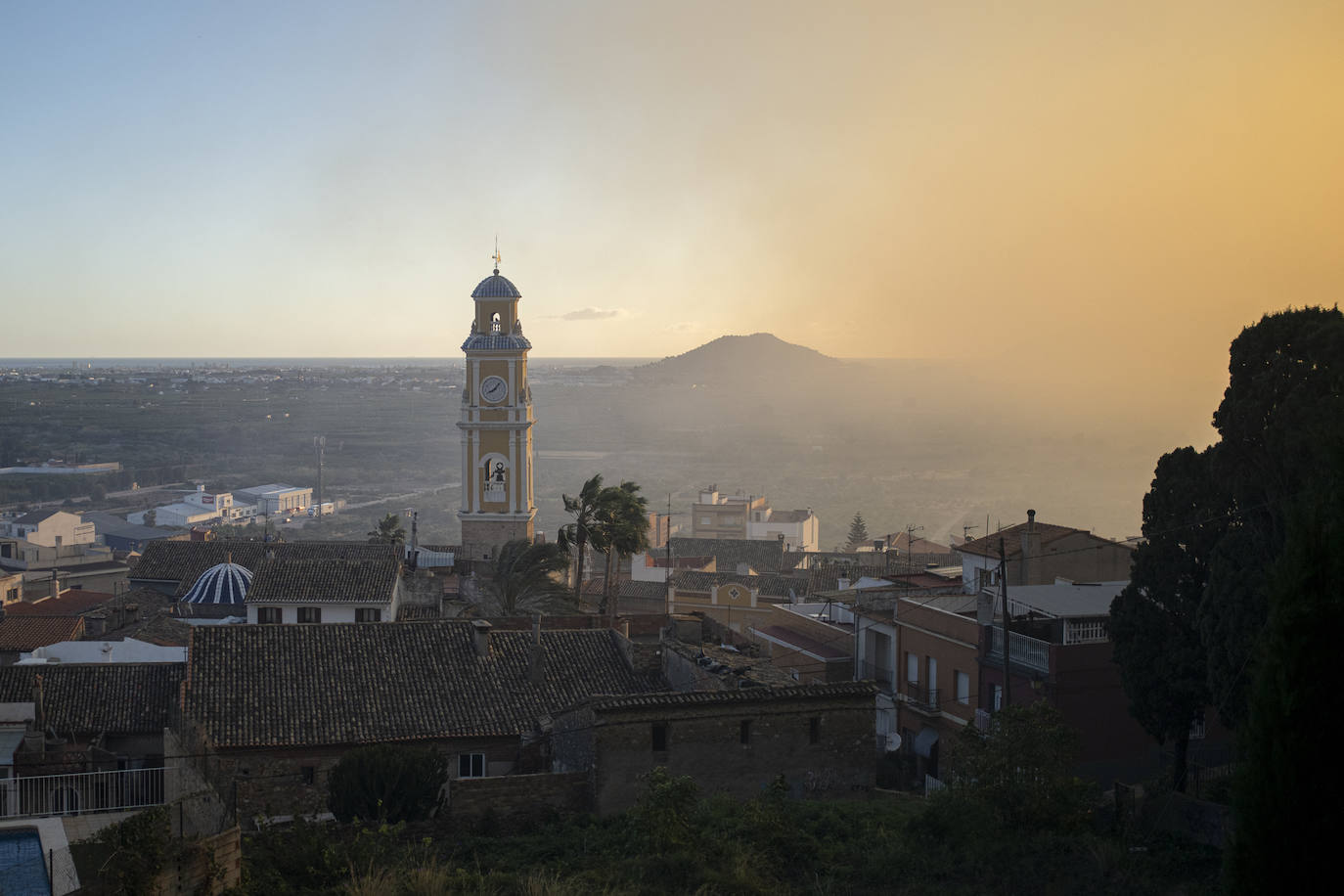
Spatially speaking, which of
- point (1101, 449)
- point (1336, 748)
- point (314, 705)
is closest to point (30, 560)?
point (314, 705)

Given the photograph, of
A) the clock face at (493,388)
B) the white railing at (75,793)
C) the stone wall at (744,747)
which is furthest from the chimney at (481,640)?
the clock face at (493,388)

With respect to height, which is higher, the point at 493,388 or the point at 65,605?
the point at 493,388

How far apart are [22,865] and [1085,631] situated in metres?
16.0

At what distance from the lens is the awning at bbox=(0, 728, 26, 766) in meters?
19.7

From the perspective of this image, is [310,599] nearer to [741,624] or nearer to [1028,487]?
[741,624]

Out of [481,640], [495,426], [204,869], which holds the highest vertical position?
[495,426]

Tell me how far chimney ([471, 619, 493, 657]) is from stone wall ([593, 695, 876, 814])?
5.56m

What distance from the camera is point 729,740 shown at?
18.1 metres

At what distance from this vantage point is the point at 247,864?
13.6m

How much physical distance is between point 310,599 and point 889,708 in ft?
48.4

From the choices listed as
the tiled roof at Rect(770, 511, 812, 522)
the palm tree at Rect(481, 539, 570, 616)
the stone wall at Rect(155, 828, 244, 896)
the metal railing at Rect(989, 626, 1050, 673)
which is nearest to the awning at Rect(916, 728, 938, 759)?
the metal railing at Rect(989, 626, 1050, 673)

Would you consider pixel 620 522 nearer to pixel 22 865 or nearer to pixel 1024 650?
pixel 1024 650

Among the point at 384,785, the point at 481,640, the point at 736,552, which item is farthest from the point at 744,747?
the point at 736,552

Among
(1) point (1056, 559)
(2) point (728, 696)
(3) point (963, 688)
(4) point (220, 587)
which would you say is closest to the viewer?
(2) point (728, 696)
